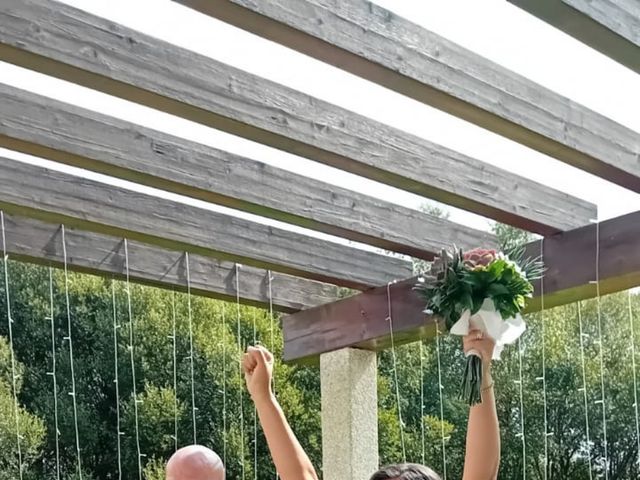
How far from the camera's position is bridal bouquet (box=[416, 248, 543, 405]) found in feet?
6.31

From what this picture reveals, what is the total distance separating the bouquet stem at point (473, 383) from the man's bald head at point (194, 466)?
0.52 meters

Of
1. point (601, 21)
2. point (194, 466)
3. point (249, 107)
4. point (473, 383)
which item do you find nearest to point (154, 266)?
point (249, 107)

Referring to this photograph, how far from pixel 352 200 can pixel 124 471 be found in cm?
712

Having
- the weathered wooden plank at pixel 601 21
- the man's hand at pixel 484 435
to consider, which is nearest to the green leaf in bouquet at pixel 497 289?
the man's hand at pixel 484 435

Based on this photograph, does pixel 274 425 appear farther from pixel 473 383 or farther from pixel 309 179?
pixel 309 179

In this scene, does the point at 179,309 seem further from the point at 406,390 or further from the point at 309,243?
the point at 309,243

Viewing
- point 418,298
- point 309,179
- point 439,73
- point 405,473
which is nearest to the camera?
point 405,473

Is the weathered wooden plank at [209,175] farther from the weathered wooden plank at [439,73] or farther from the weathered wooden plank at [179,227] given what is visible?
the weathered wooden plank at [439,73]

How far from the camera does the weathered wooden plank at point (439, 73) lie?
8.90 feet

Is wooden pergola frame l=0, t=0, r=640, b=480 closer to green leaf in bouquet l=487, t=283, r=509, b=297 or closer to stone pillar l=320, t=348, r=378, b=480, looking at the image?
stone pillar l=320, t=348, r=378, b=480

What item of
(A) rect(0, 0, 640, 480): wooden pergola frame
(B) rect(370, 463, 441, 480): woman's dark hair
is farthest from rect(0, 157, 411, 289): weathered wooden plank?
(B) rect(370, 463, 441, 480): woman's dark hair

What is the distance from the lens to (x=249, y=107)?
3.24 meters

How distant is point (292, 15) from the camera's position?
270 centimetres

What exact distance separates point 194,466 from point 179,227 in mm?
2335
